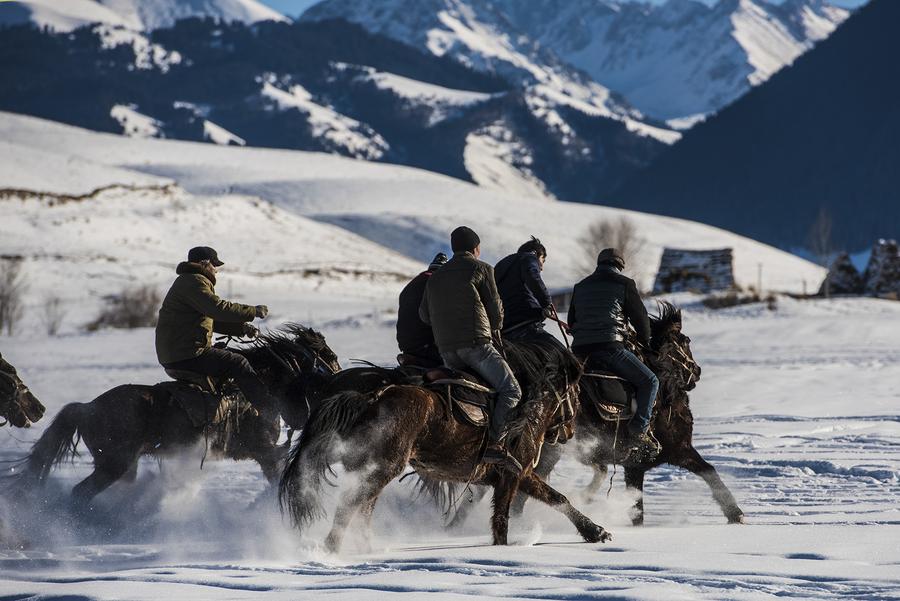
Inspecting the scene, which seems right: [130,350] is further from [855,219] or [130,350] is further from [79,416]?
[855,219]

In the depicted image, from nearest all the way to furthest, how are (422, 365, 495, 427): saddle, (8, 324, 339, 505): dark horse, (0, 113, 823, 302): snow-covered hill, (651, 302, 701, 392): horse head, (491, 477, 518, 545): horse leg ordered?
(422, 365, 495, 427): saddle, (491, 477, 518, 545): horse leg, (8, 324, 339, 505): dark horse, (651, 302, 701, 392): horse head, (0, 113, 823, 302): snow-covered hill

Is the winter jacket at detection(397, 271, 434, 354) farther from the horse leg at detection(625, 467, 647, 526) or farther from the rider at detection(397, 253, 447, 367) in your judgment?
the horse leg at detection(625, 467, 647, 526)

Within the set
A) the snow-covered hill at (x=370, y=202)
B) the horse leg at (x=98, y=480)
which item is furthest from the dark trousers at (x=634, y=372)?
the snow-covered hill at (x=370, y=202)

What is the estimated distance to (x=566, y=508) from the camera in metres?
8.45

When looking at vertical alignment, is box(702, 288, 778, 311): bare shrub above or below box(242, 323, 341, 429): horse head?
above

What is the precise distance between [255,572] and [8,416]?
160 inches

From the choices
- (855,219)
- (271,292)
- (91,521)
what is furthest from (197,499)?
(855,219)

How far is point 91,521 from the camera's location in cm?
960

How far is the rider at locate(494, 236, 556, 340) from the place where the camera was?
9391 mm

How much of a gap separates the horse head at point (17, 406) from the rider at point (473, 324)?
4347mm

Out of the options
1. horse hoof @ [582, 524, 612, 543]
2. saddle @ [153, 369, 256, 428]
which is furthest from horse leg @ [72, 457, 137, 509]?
horse hoof @ [582, 524, 612, 543]

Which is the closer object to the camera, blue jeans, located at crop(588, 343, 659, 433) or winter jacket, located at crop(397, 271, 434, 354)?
blue jeans, located at crop(588, 343, 659, 433)

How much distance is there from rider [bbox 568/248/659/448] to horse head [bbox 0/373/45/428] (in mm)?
5103

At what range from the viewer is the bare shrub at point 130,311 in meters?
39.9
